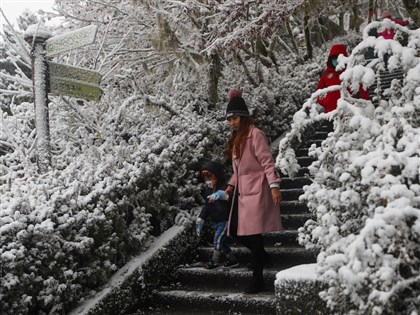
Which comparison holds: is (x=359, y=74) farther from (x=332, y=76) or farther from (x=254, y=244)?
(x=332, y=76)

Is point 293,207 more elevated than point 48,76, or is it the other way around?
point 48,76

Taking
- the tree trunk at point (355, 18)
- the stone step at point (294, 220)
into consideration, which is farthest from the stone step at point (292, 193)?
the tree trunk at point (355, 18)

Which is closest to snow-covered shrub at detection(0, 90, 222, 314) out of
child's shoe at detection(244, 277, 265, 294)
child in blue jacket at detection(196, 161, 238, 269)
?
child in blue jacket at detection(196, 161, 238, 269)

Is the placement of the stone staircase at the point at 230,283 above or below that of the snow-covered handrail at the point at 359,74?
below

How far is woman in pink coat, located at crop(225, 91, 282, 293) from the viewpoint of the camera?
477 cm

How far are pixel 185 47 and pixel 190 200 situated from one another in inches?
116

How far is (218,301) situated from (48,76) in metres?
2.77

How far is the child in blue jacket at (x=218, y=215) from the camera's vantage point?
541 cm

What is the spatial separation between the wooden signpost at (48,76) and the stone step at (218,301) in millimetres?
1850

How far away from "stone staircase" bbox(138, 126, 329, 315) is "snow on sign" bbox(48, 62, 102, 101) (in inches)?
84.4

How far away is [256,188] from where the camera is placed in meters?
4.86

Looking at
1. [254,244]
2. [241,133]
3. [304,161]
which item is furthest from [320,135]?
[254,244]

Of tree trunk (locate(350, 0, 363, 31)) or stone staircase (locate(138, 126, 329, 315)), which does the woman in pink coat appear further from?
tree trunk (locate(350, 0, 363, 31))

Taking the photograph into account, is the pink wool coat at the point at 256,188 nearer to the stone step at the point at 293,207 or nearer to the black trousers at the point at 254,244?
the black trousers at the point at 254,244
